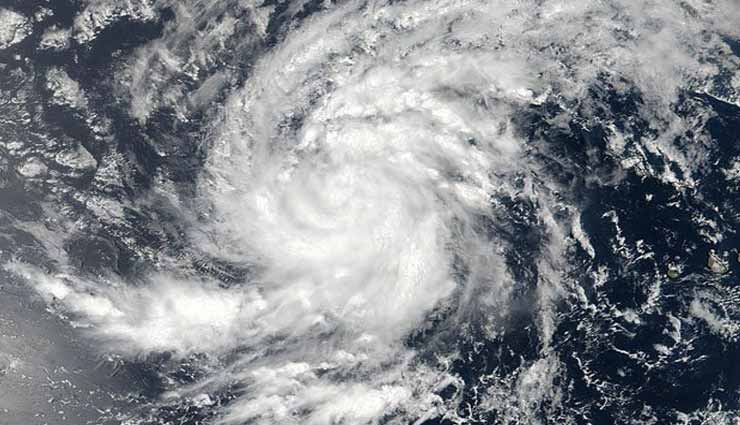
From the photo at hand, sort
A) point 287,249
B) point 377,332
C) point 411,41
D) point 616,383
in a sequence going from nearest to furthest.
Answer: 1. point 616,383
2. point 377,332
3. point 287,249
4. point 411,41

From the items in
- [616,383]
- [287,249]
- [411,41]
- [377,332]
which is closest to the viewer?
[616,383]

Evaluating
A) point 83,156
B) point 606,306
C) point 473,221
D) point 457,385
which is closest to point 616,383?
point 606,306

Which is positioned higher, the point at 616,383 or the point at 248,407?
the point at 248,407

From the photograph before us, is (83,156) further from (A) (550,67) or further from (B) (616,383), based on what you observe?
(B) (616,383)

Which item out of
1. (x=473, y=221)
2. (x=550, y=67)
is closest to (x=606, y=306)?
(x=473, y=221)

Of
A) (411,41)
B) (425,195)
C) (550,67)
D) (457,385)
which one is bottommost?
(457,385)

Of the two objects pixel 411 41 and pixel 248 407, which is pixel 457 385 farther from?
pixel 411 41

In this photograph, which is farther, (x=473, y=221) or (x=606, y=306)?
(x=473, y=221)
